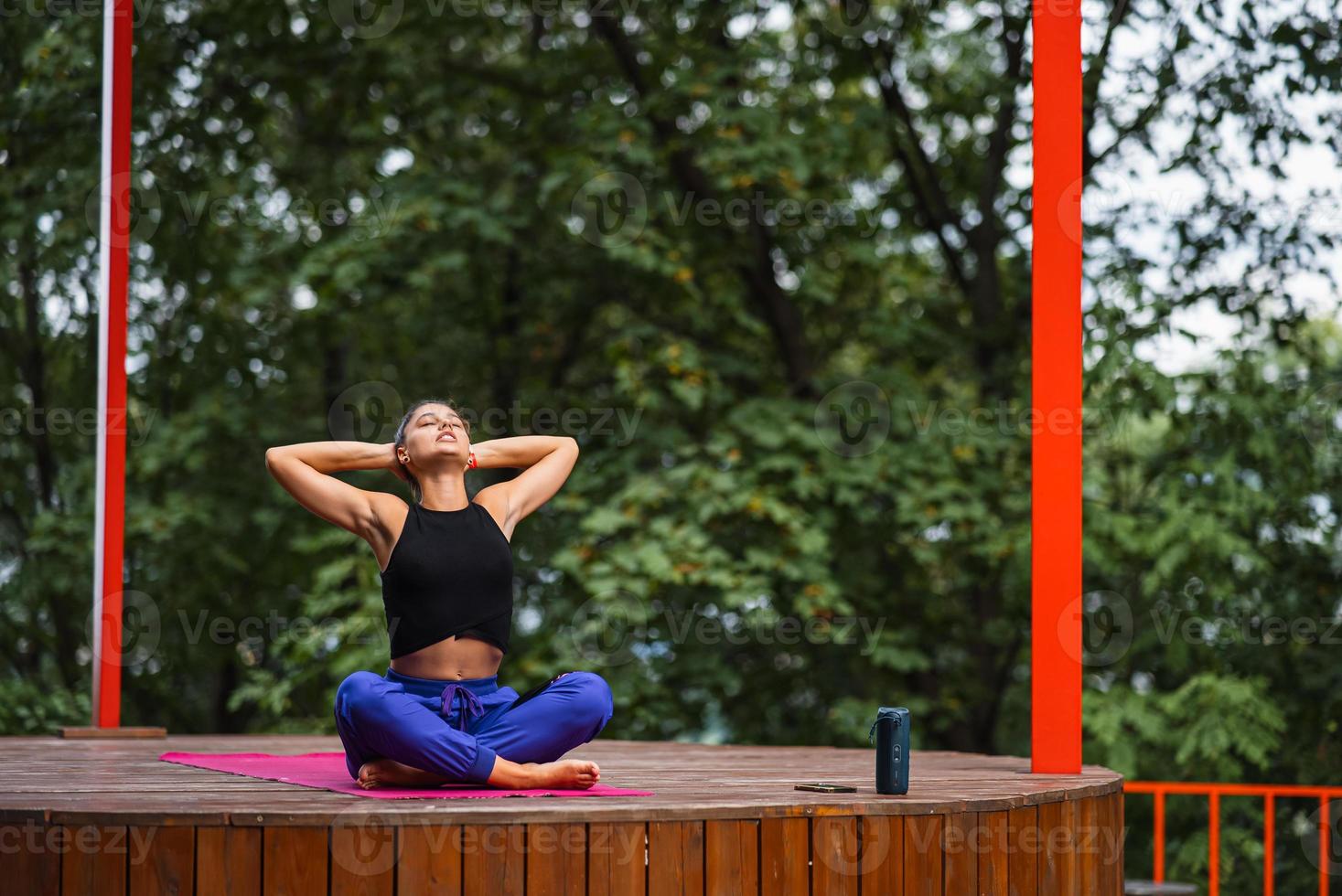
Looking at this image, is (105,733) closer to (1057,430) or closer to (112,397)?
(112,397)

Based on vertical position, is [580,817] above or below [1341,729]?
above

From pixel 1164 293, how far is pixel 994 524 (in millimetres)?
1672

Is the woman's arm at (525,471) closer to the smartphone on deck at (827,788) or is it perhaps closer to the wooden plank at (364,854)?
the smartphone on deck at (827,788)

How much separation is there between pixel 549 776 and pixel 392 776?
0.37 metres

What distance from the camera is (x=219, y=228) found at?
917cm

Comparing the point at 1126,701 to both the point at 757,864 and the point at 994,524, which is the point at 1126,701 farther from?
the point at 757,864

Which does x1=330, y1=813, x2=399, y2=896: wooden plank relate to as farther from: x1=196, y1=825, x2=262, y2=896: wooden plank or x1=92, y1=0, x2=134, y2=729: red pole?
x1=92, y1=0, x2=134, y2=729: red pole

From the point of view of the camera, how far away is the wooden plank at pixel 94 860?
9.77 ft

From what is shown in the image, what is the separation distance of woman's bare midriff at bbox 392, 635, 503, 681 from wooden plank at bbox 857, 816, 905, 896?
3.52ft

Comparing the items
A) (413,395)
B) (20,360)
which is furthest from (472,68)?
(20,360)

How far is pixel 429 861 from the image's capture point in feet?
9.73

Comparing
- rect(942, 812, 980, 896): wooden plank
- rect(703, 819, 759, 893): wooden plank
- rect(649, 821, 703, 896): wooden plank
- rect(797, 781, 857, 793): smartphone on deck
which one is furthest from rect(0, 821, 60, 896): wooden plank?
rect(942, 812, 980, 896): wooden plank

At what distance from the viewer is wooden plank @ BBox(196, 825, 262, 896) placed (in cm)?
295

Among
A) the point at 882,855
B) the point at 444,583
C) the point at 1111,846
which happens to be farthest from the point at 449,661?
the point at 1111,846
